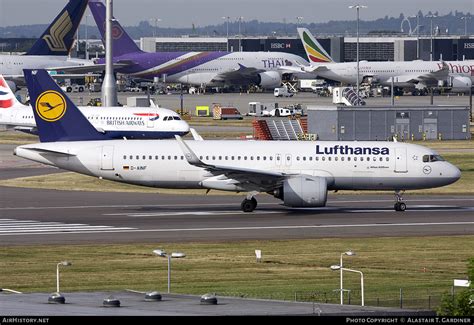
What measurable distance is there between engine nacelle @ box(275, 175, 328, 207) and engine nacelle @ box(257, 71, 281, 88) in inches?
4705

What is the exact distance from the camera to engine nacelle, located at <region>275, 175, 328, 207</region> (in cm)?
5447

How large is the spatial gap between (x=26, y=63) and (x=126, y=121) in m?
55.0

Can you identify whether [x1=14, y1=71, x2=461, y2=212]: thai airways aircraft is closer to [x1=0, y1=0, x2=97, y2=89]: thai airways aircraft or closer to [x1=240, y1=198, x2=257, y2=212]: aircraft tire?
[x1=240, y1=198, x2=257, y2=212]: aircraft tire

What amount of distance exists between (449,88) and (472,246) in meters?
119

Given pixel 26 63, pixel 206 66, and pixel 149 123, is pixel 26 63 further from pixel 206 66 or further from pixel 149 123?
pixel 149 123

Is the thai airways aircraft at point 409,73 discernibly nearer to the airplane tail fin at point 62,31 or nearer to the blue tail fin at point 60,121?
the airplane tail fin at point 62,31

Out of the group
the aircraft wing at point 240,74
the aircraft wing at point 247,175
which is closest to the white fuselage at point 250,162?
the aircraft wing at point 247,175

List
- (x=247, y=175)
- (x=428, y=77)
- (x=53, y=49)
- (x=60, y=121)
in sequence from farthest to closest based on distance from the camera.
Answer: (x=428, y=77) < (x=53, y=49) < (x=60, y=121) < (x=247, y=175)

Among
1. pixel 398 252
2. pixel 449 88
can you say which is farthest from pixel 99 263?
pixel 449 88

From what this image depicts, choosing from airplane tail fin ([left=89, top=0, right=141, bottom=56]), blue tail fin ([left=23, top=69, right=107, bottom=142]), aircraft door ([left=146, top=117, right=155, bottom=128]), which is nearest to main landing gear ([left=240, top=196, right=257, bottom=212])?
blue tail fin ([left=23, top=69, right=107, bottom=142])

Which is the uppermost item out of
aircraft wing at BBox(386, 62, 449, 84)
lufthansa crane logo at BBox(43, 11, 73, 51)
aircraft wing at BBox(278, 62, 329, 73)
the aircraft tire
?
lufthansa crane logo at BBox(43, 11, 73, 51)

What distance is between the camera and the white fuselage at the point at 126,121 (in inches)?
3553

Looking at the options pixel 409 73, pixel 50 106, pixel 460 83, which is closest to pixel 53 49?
pixel 409 73

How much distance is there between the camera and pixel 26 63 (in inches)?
5610
